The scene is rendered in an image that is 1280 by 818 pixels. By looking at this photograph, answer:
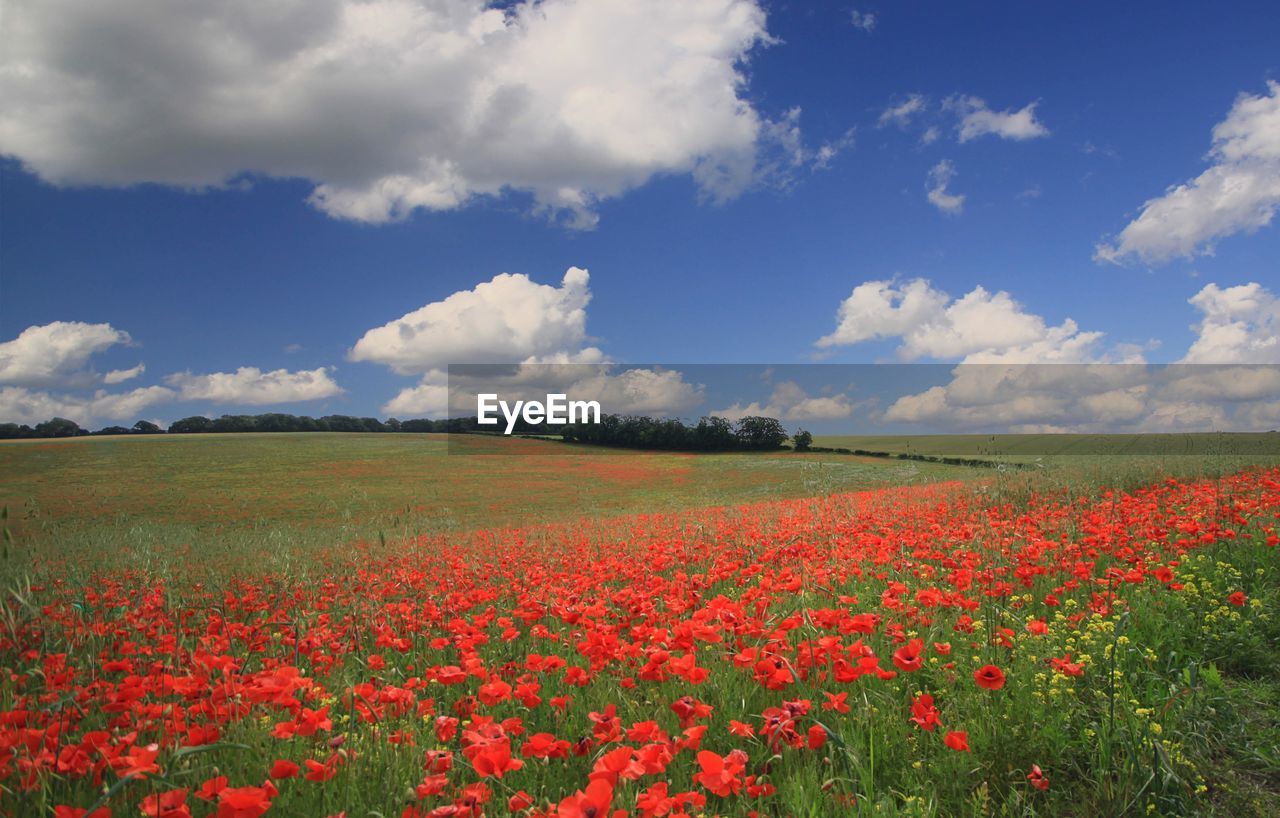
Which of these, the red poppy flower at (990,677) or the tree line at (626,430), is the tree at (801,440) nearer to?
the tree line at (626,430)

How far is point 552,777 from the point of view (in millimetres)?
2725

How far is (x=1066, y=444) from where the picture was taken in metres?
63.8

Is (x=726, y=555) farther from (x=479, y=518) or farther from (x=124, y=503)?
(x=124, y=503)

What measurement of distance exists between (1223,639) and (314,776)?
537 centimetres

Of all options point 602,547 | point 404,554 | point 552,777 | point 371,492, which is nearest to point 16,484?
point 371,492

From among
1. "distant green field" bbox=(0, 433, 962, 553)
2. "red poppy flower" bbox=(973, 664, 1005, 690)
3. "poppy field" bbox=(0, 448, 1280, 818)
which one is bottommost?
"distant green field" bbox=(0, 433, 962, 553)

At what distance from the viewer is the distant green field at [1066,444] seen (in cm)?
1424

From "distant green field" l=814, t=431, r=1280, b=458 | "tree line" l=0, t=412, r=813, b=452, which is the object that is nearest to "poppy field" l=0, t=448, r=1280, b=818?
"distant green field" l=814, t=431, r=1280, b=458

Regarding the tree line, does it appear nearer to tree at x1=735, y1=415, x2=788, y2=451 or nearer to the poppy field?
tree at x1=735, y1=415, x2=788, y2=451

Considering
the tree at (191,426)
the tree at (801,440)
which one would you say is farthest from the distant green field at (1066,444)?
the tree at (191,426)

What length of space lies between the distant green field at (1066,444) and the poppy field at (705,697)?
5657 millimetres

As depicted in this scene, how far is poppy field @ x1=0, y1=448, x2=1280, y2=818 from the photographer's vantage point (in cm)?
242

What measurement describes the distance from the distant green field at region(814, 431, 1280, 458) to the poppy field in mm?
5657

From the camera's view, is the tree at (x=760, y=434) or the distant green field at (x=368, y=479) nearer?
the distant green field at (x=368, y=479)
